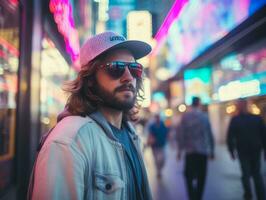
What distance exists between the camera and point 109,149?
161cm

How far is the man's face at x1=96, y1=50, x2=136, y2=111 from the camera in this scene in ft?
6.05

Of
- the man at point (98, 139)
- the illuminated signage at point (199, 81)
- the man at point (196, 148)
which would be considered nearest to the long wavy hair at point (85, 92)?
the man at point (98, 139)

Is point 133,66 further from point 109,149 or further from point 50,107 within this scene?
point 50,107

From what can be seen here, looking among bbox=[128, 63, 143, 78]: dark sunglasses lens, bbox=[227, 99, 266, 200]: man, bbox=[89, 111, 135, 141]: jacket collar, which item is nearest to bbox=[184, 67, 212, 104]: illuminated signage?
bbox=[227, 99, 266, 200]: man

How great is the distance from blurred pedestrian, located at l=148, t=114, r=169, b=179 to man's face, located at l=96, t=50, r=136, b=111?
703 centimetres

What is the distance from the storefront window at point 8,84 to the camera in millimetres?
3312

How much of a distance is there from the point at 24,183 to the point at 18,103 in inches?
39.2

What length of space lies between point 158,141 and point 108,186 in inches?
305

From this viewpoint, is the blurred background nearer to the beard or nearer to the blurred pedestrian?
the beard

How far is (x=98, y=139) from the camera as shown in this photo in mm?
1599

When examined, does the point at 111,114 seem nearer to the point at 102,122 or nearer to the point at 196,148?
the point at 102,122

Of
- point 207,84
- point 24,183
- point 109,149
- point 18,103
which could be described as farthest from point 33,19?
point 207,84

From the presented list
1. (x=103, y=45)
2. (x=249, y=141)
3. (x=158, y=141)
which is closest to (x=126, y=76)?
(x=103, y=45)

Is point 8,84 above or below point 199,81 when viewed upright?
below
